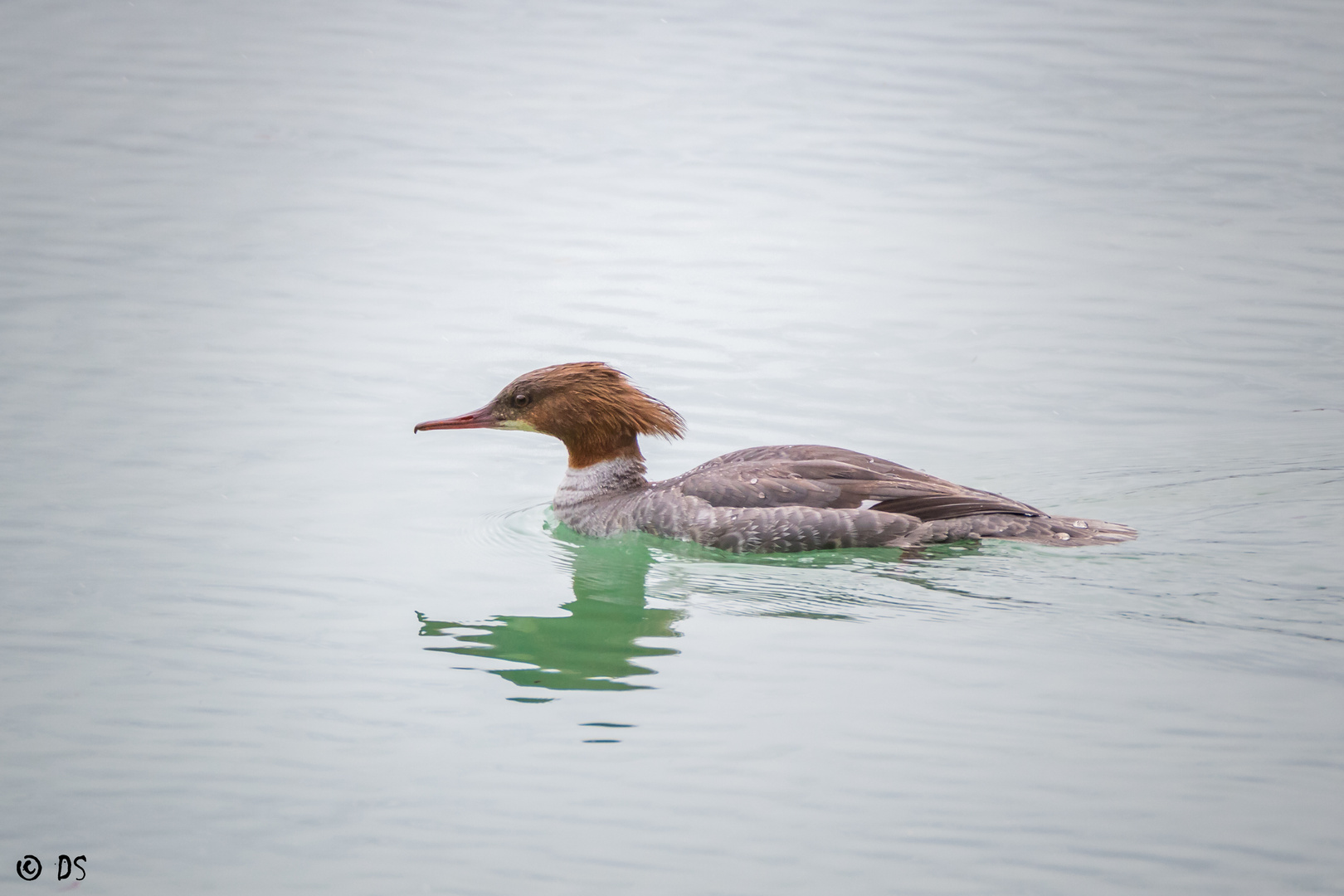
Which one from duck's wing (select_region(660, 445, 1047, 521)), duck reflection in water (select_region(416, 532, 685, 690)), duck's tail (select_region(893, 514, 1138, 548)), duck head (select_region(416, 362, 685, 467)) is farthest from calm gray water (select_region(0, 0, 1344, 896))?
duck head (select_region(416, 362, 685, 467))

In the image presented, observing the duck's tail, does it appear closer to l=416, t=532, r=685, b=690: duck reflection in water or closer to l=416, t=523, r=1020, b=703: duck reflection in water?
l=416, t=523, r=1020, b=703: duck reflection in water

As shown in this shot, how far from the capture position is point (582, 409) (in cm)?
980

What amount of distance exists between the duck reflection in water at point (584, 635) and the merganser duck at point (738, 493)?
1.74ft

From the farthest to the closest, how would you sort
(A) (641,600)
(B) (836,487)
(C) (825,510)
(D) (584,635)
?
(B) (836,487) < (C) (825,510) < (A) (641,600) < (D) (584,635)

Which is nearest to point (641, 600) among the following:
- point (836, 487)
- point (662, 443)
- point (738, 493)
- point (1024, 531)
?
point (738, 493)

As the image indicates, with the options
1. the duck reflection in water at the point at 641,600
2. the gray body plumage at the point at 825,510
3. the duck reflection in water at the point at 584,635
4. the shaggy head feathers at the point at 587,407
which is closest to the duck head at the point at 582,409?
the shaggy head feathers at the point at 587,407

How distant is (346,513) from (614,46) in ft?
40.3

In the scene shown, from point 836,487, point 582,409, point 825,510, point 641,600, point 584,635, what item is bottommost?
point 584,635

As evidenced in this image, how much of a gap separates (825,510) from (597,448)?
1.72 metres

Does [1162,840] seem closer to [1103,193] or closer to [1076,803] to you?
[1076,803]

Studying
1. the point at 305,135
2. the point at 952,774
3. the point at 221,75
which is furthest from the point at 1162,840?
the point at 221,75

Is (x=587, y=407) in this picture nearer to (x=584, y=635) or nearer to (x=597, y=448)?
(x=597, y=448)

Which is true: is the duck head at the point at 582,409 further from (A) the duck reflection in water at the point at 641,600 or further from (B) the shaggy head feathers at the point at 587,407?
(A) the duck reflection in water at the point at 641,600

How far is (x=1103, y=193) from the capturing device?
51.4ft
